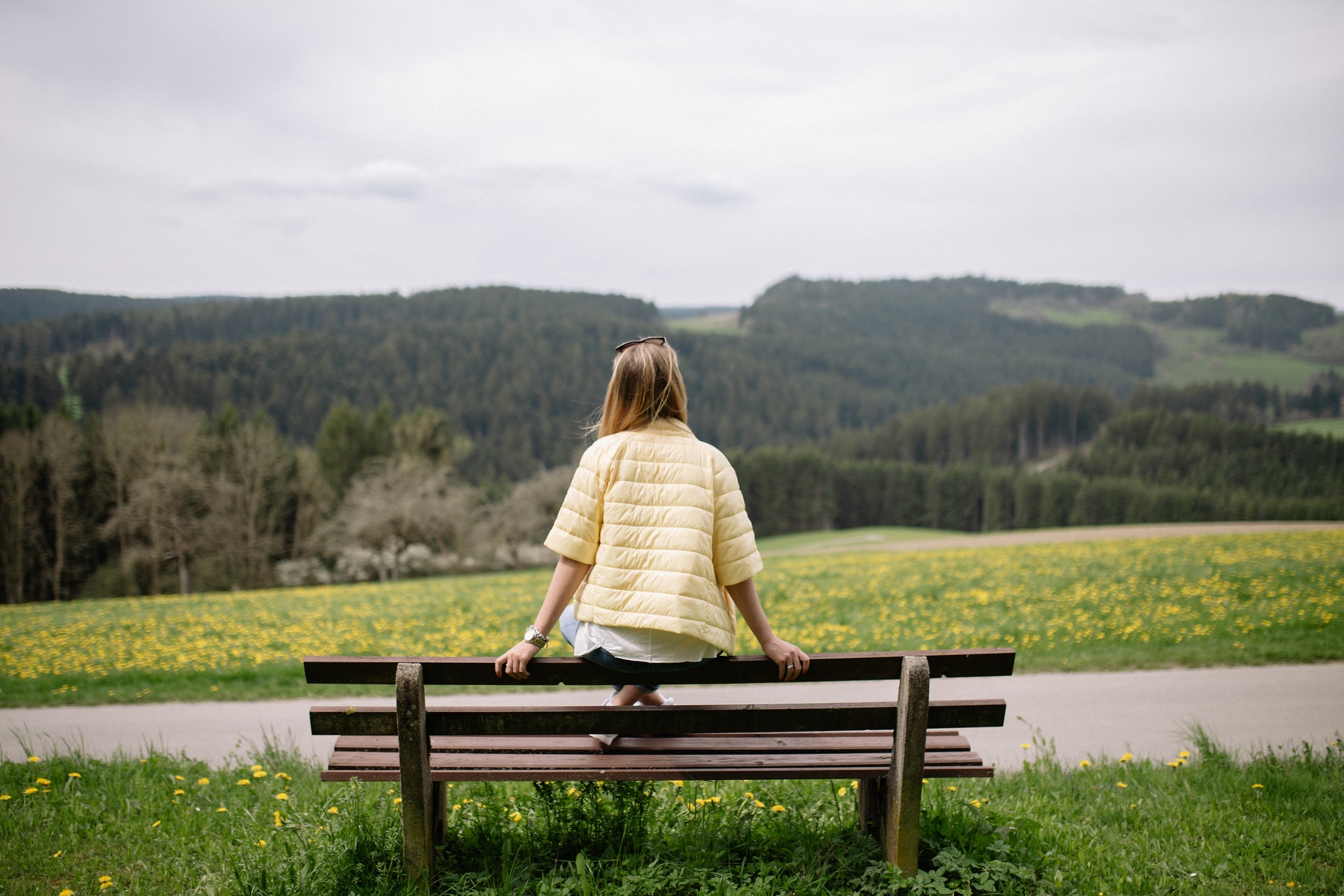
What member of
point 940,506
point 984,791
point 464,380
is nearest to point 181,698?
point 984,791

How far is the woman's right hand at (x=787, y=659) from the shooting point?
9.23 ft

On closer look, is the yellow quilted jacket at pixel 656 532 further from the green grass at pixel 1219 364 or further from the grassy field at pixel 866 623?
the green grass at pixel 1219 364

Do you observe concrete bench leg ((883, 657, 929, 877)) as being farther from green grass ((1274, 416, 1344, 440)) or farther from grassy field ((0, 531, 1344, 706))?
green grass ((1274, 416, 1344, 440))

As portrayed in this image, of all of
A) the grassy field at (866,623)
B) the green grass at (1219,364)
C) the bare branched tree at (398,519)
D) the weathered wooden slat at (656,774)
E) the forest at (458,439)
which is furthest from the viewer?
the green grass at (1219,364)

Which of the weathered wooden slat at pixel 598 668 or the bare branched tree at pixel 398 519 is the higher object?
the weathered wooden slat at pixel 598 668

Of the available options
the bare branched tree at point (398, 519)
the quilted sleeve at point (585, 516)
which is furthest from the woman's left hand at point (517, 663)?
the bare branched tree at point (398, 519)

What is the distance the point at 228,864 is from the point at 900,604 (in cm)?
1002

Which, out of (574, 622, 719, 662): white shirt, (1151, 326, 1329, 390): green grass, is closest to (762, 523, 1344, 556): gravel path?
(574, 622, 719, 662): white shirt

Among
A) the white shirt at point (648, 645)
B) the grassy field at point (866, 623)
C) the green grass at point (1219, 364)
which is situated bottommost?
the grassy field at point (866, 623)

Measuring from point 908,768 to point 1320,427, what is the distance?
114 m

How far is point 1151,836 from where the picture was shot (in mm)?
3793

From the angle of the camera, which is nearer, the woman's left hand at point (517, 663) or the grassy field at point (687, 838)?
the woman's left hand at point (517, 663)

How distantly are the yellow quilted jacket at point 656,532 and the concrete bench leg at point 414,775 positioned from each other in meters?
0.66

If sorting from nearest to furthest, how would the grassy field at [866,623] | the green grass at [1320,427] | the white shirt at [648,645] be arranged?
1. the white shirt at [648,645]
2. the grassy field at [866,623]
3. the green grass at [1320,427]
